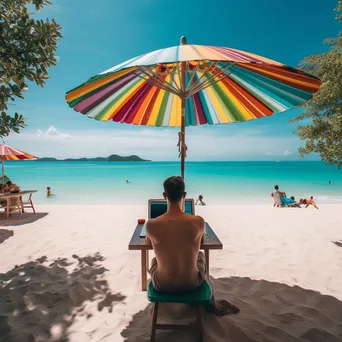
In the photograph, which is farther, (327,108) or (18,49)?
(327,108)

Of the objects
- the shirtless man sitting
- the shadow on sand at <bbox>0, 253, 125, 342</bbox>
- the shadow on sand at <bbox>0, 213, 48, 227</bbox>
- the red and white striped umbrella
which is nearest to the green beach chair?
the shirtless man sitting

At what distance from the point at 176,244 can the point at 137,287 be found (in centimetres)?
160

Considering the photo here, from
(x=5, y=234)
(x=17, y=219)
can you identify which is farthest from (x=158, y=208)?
(x=17, y=219)

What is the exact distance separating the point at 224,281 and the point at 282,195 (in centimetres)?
921

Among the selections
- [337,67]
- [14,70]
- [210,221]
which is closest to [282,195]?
[210,221]

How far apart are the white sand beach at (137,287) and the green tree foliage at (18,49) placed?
2.19 m

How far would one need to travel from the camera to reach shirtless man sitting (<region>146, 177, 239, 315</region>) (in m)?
1.74

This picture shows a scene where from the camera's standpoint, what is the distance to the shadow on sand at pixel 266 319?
196 centimetres

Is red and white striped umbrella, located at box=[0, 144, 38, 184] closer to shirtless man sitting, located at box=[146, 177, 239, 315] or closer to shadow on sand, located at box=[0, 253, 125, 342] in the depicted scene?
shadow on sand, located at box=[0, 253, 125, 342]

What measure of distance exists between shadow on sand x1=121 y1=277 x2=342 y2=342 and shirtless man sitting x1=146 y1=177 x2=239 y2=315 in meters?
0.58

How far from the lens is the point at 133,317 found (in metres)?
2.29

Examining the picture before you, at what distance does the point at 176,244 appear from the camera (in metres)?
1.74

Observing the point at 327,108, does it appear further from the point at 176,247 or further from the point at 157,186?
the point at 157,186

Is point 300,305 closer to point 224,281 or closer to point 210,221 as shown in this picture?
point 224,281
